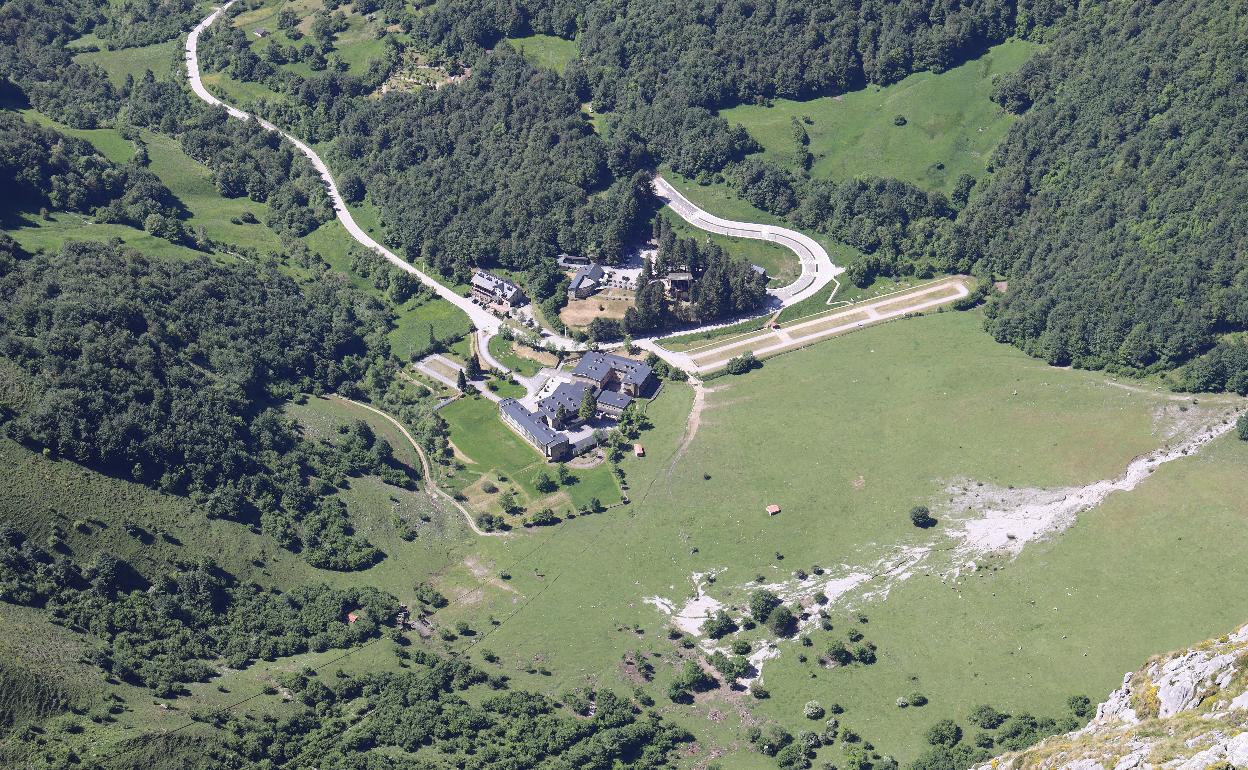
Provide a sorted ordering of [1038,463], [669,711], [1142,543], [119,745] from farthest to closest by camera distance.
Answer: [1038,463] → [1142,543] → [669,711] → [119,745]

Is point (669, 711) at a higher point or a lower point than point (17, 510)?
lower

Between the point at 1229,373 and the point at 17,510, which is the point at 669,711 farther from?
the point at 1229,373

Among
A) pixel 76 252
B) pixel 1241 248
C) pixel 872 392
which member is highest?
pixel 1241 248

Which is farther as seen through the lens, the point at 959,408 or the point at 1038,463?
the point at 959,408

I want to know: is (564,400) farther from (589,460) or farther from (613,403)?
(589,460)

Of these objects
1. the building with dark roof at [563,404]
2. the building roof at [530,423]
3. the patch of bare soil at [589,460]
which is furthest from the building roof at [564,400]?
the patch of bare soil at [589,460]

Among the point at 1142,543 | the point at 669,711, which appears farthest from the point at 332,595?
the point at 1142,543
